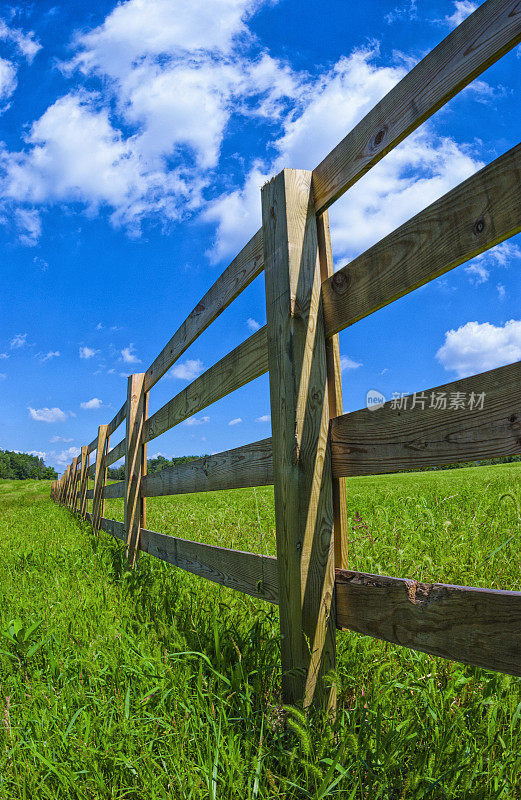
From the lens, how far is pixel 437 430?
57.3 inches

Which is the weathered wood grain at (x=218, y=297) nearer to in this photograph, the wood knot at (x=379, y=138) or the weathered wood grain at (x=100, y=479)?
the wood knot at (x=379, y=138)

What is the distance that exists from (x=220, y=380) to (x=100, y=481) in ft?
20.9

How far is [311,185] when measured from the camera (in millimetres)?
2115

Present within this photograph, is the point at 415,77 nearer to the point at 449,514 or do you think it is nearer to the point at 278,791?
the point at 278,791

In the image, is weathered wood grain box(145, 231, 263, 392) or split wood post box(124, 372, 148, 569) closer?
weathered wood grain box(145, 231, 263, 392)

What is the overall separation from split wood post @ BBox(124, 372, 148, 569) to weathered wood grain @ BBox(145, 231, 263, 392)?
0.88m

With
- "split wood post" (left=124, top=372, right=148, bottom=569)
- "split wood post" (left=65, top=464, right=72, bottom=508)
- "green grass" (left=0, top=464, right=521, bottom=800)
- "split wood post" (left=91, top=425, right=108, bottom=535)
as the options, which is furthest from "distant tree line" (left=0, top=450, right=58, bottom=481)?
"green grass" (left=0, top=464, right=521, bottom=800)

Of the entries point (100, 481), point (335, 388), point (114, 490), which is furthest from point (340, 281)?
point (100, 481)

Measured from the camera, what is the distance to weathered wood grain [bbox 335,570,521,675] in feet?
4.26

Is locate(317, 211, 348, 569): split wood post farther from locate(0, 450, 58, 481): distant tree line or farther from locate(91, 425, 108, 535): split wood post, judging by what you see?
locate(0, 450, 58, 481): distant tree line

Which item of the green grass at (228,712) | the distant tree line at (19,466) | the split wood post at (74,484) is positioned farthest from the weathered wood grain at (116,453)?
the distant tree line at (19,466)

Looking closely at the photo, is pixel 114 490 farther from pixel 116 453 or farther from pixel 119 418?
pixel 119 418

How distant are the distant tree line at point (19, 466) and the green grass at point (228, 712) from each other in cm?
8642

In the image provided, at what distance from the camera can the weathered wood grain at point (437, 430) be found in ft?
4.18
